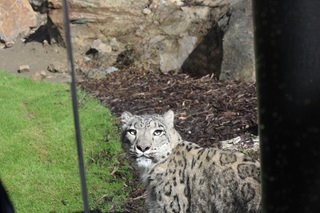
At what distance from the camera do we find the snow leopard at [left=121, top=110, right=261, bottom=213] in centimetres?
317

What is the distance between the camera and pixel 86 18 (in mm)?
7266

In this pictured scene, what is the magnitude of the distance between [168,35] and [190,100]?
1687 mm

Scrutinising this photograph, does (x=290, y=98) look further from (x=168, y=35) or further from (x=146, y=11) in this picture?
(x=146, y=11)

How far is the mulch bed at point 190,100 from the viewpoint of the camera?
4.42 metres

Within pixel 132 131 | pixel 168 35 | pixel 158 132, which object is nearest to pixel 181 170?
pixel 158 132

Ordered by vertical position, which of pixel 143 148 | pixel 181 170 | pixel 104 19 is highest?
pixel 104 19

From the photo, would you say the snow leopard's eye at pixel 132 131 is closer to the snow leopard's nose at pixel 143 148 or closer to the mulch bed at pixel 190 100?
the snow leopard's nose at pixel 143 148

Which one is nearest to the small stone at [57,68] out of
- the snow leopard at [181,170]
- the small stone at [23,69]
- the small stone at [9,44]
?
the small stone at [23,69]

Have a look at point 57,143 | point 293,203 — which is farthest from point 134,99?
point 293,203

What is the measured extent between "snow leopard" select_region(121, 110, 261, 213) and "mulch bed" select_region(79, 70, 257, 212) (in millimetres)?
817

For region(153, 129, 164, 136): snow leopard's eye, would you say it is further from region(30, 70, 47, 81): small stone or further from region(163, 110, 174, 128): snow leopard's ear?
region(30, 70, 47, 81): small stone

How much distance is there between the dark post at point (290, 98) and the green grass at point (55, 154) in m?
1.22

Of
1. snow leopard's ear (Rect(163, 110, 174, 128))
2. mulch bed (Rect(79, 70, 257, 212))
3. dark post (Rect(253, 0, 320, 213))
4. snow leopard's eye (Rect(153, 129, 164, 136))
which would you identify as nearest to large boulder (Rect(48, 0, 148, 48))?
mulch bed (Rect(79, 70, 257, 212))

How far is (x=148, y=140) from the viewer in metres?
3.29
